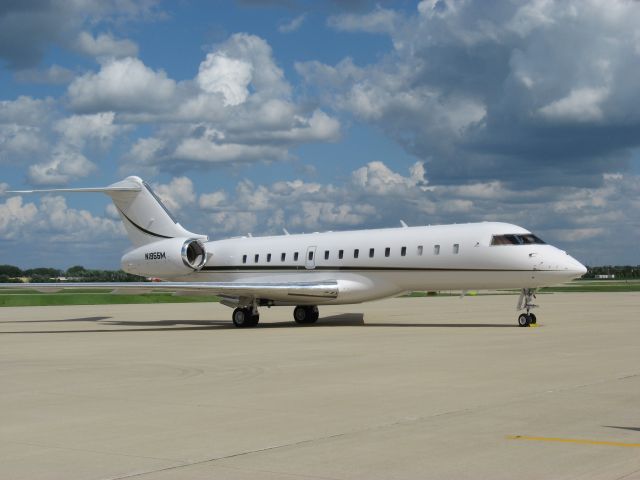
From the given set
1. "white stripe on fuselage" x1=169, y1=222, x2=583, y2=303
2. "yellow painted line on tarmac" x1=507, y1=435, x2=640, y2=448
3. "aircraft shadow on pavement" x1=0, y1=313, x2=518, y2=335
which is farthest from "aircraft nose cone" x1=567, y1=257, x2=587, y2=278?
"yellow painted line on tarmac" x1=507, y1=435, x2=640, y2=448

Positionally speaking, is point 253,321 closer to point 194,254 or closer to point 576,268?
point 194,254

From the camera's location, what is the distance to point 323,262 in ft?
100

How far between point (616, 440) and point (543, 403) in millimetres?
2394

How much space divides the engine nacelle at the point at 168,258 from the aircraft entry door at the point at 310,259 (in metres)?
4.87

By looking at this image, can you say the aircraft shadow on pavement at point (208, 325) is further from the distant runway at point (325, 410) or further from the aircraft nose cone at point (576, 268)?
the distant runway at point (325, 410)

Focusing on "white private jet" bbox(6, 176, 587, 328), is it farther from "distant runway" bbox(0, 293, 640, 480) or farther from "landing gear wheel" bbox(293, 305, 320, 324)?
"distant runway" bbox(0, 293, 640, 480)

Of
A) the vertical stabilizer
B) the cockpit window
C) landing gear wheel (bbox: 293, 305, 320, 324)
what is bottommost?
landing gear wheel (bbox: 293, 305, 320, 324)

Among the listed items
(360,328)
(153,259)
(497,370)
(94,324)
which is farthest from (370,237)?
(497,370)

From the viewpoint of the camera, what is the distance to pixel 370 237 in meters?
29.6

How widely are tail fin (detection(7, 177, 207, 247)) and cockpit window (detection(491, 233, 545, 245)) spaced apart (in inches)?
499

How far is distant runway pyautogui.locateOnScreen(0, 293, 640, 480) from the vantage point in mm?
7426

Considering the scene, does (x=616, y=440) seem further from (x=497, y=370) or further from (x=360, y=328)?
(x=360, y=328)

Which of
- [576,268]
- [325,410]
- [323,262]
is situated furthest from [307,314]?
[325,410]

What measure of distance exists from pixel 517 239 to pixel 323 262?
23.7ft
